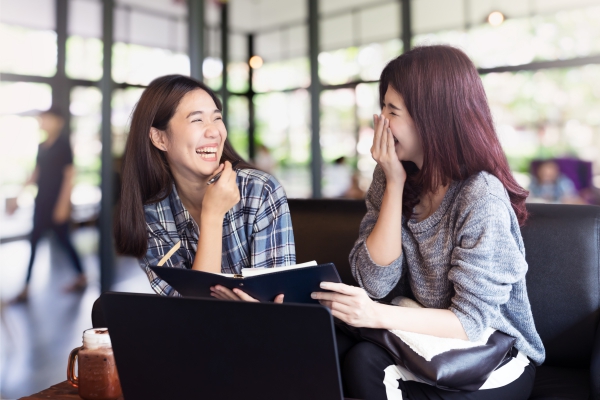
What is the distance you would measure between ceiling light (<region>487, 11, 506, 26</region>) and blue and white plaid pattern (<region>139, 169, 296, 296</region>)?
13.3 feet

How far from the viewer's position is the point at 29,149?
10.6ft

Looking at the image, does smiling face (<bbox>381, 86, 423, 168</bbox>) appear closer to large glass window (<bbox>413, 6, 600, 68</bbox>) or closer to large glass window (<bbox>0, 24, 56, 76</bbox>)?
large glass window (<bbox>0, 24, 56, 76</bbox>)

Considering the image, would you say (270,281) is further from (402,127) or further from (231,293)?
(402,127)

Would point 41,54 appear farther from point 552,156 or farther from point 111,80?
point 552,156

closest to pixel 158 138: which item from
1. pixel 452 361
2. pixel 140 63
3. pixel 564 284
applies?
pixel 452 361

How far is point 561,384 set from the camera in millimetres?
1564

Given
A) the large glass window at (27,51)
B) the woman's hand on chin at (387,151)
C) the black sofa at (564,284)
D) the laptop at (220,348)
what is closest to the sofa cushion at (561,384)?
the black sofa at (564,284)

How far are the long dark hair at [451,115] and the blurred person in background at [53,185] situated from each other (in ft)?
8.36

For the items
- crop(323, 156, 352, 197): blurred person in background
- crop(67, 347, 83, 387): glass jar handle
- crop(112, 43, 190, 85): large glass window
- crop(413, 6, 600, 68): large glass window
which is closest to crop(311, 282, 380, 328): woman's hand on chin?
crop(67, 347, 83, 387): glass jar handle

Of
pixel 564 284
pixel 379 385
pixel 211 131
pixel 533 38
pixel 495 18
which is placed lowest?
pixel 379 385

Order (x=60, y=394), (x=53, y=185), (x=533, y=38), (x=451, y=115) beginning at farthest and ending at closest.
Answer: (x=533, y=38) < (x=53, y=185) < (x=451, y=115) < (x=60, y=394)

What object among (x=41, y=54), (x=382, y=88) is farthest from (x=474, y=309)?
(x=41, y=54)

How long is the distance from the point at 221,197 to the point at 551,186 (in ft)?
13.4

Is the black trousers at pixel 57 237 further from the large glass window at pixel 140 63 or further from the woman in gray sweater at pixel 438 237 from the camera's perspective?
the woman in gray sweater at pixel 438 237
